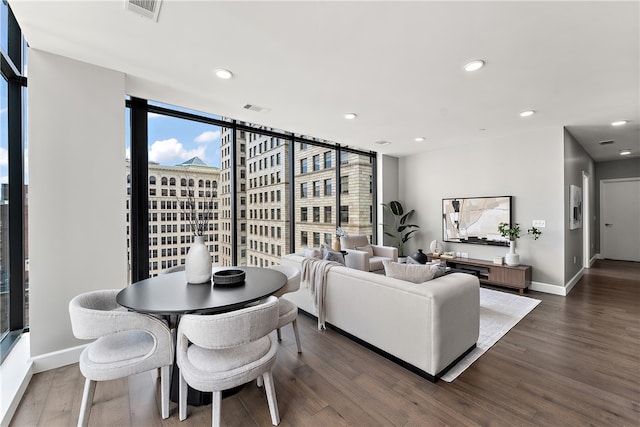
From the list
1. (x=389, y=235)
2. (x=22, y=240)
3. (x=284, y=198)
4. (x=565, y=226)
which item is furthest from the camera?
(x=389, y=235)

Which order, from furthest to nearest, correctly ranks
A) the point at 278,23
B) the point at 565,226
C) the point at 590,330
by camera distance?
the point at 565,226 < the point at 590,330 < the point at 278,23

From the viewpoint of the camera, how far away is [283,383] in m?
2.12

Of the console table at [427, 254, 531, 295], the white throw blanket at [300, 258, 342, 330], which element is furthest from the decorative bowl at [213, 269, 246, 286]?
the console table at [427, 254, 531, 295]

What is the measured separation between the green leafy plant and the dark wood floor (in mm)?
1919

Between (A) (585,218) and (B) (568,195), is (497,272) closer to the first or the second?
(B) (568,195)

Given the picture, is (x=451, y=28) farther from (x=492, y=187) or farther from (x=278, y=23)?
(x=492, y=187)

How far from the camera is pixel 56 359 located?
231 centimetres

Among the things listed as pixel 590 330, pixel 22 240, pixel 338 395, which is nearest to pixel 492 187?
pixel 590 330

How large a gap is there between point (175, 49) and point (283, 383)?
2766mm

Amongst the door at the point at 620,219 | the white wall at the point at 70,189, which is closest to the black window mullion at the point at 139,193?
the white wall at the point at 70,189

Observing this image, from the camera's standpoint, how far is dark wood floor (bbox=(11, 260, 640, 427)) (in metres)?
1.75

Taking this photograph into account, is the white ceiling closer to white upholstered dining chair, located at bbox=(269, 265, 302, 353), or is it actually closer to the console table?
white upholstered dining chair, located at bbox=(269, 265, 302, 353)

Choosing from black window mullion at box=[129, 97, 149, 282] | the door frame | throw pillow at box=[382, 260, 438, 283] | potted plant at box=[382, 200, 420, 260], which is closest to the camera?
throw pillow at box=[382, 260, 438, 283]

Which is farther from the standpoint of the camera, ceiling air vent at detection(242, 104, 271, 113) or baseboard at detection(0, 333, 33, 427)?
ceiling air vent at detection(242, 104, 271, 113)
